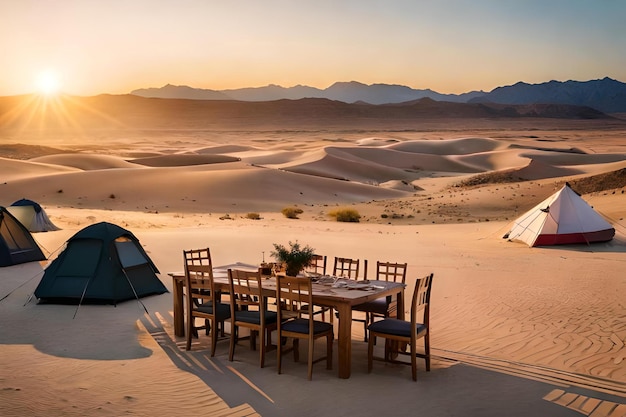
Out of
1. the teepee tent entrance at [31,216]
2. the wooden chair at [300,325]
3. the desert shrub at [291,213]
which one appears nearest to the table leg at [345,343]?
the wooden chair at [300,325]

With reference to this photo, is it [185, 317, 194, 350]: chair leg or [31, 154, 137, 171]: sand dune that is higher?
[185, 317, 194, 350]: chair leg

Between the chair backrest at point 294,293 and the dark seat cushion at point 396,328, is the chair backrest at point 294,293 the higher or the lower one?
the higher one

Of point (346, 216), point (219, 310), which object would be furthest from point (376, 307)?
point (346, 216)

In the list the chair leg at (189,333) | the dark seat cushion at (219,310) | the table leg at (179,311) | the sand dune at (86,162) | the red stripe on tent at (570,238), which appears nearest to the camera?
the dark seat cushion at (219,310)

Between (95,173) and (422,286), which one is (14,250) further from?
(95,173)

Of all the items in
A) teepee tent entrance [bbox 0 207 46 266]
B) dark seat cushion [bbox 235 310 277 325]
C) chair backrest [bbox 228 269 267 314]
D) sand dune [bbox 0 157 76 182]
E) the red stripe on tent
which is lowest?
sand dune [bbox 0 157 76 182]

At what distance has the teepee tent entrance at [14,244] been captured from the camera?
1698cm

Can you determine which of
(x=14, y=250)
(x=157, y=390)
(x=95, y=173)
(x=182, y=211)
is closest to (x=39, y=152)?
(x=95, y=173)

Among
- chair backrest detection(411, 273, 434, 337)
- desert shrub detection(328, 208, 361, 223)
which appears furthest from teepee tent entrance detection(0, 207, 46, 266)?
desert shrub detection(328, 208, 361, 223)

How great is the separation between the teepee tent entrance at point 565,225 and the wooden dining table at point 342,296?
39.2 ft

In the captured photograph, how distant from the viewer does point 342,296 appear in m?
8.84

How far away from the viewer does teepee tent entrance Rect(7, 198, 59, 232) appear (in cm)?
2292

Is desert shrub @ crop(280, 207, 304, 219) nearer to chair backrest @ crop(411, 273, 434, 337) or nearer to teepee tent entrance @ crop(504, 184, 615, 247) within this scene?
teepee tent entrance @ crop(504, 184, 615, 247)

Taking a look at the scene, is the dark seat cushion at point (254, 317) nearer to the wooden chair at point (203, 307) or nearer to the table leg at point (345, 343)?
the wooden chair at point (203, 307)
